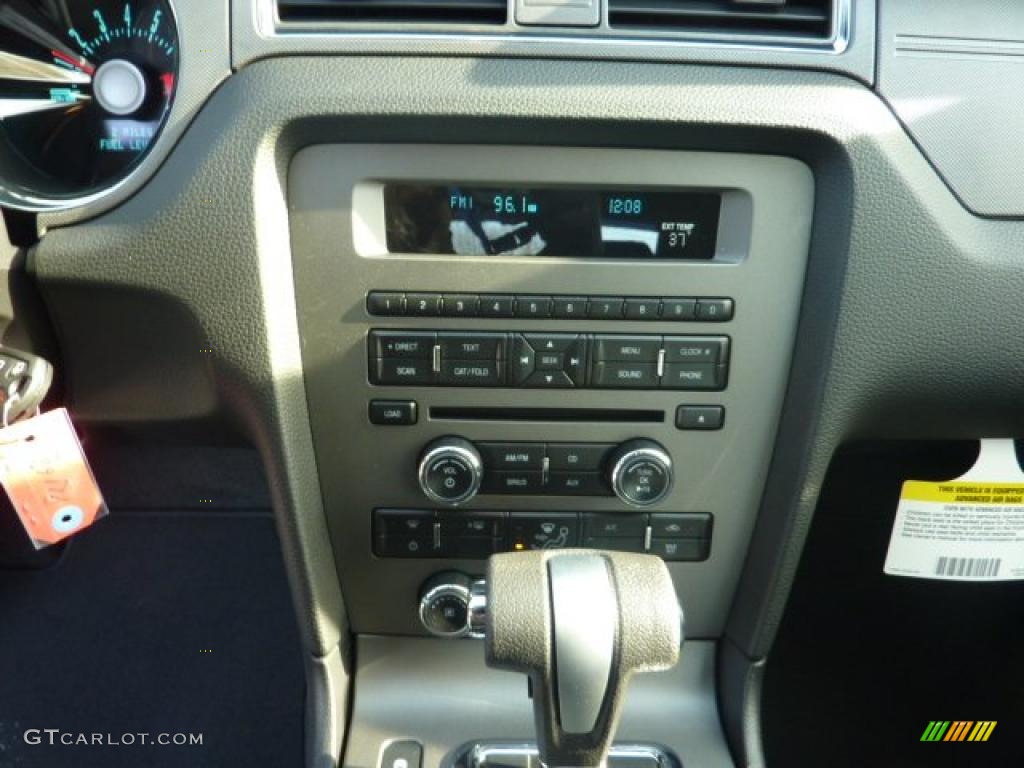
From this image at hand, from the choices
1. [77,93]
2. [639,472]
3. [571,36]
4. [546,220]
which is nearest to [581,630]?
[639,472]

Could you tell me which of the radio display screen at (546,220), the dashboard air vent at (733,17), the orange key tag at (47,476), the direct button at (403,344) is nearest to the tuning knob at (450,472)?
the direct button at (403,344)

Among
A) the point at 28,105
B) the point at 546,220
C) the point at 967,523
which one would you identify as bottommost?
the point at 967,523

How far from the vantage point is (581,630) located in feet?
2.57

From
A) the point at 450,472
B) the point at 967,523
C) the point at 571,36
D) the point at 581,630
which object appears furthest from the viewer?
the point at 967,523

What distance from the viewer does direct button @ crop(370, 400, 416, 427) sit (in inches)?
40.3

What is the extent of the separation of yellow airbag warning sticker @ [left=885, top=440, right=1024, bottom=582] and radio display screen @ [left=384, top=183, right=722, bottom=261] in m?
0.46

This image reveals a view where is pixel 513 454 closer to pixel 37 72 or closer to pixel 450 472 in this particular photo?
pixel 450 472

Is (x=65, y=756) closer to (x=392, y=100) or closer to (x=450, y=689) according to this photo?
(x=450, y=689)

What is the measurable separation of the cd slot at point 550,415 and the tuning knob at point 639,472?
1.1 inches

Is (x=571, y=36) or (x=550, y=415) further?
(x=550, y=415)

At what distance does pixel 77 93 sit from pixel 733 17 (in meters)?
0.69

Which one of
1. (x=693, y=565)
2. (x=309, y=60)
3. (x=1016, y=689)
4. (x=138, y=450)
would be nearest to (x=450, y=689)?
(x=693, y=565)

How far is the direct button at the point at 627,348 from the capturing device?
994 millimetres

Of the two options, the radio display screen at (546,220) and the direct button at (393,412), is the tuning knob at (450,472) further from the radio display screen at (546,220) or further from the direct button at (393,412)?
the radio display screen at (546,220)
